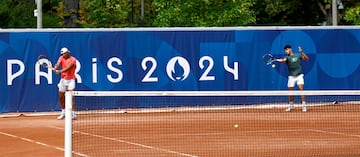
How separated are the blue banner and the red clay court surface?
13.1 ft

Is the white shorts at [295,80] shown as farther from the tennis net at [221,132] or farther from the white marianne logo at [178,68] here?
the tennis net at [221,132]

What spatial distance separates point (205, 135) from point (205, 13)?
611 inches

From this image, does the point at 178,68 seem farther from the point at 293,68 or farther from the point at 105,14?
the point at 105,14

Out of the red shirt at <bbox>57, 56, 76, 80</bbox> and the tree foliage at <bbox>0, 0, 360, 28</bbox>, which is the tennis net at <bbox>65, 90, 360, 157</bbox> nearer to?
the red shirt at <bbox>57, 56, 76, 80</bbox>

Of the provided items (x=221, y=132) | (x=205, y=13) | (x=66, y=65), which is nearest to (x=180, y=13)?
(x=205, y=13)

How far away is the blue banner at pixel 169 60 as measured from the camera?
17938mm

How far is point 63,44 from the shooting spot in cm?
1809

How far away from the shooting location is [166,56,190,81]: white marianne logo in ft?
60.6

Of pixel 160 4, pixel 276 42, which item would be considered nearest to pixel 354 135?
pixel 276 42

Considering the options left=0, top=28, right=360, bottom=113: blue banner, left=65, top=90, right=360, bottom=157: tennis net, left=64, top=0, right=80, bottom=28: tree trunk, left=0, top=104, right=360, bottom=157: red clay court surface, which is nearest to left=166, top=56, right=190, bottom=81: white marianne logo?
left=0, top=28, right=360, bottom=113: blue banner

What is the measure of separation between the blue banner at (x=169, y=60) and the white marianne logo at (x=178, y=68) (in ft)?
0.09

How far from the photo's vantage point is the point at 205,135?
12.1 meters

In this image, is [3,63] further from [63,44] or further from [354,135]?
[354,135]

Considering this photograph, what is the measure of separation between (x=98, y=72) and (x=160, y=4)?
10.4 metres
